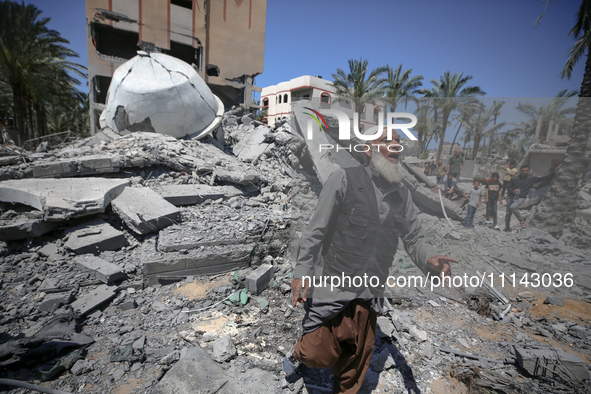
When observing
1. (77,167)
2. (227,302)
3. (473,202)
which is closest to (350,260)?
(473,202)

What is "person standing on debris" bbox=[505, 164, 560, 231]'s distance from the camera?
3.06m

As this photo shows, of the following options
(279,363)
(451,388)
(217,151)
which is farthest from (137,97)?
(451,388)

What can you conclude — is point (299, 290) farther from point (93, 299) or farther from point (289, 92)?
point (289, 92)

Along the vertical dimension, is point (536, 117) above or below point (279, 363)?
above

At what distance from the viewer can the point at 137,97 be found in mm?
7504

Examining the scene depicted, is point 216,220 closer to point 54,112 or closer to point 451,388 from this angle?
point 451,388

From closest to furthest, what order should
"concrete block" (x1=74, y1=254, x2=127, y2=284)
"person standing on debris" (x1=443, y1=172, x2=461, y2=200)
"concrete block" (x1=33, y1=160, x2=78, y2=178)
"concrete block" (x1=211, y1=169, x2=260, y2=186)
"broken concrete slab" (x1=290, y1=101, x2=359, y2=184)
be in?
"broken concrete slab" (x1=290, y1=101, x2=359, y2=184), "person standing on debris" (x1=443, y1=172, x2=461, y2=200), "concrete block" (x1=74, y1=254, x2=127, y2=284), "concrete block" (x1=33, y1=160, x2=78, y2=178), "concrete block" (x1=211, y1=169, x2=260, y2=186)

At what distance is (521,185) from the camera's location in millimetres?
3113

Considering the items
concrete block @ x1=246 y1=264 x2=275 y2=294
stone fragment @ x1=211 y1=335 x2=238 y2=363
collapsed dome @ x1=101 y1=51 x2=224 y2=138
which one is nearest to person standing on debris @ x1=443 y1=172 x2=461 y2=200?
concrete block @ x1=246 y1=264 x2=275 y2=294

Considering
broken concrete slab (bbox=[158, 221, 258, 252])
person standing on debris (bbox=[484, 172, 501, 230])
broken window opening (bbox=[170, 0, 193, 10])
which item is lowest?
broken concrete slab (bbox=[158, 221, 258, 252])

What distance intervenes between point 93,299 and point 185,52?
16.3 metres

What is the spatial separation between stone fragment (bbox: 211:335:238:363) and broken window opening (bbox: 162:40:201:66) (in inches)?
645

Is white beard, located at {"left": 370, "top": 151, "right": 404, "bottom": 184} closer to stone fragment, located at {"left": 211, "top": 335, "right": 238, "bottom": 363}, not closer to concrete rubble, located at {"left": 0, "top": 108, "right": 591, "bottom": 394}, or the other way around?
concrete rubble, located at {"left": 0, "top": 108, "right": 591, "bottom": 394}

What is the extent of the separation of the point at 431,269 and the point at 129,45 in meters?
18.6
